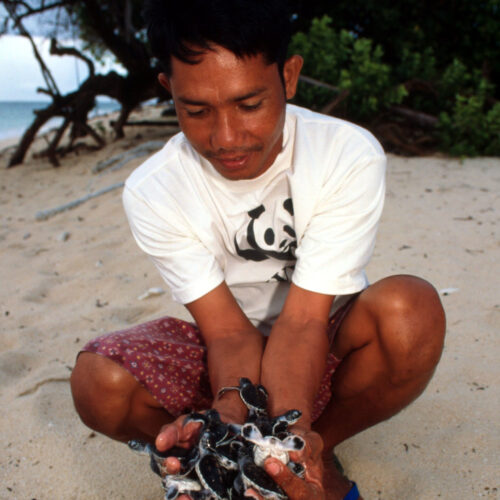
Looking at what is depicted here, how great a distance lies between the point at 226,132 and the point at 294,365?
24.7 inches

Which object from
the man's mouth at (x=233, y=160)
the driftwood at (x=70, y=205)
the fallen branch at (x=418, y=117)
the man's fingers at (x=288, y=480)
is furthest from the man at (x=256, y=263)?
the fallen branch at (x=418, y=117)

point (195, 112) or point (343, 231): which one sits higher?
point (195, 112)

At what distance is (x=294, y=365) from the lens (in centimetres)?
134

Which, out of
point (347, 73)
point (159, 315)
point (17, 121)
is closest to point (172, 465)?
point (159, 315)

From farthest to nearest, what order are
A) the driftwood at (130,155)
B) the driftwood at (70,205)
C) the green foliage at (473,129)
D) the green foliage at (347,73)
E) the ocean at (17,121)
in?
the ocean at (17,121) → the driftwood at (130,155) → the green foliage at (347,73) → the green foliage at (473,129) → the driftwood at (70,205)

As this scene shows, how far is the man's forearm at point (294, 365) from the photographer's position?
1.29 metres

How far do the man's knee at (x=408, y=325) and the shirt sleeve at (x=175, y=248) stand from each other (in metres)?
0.48

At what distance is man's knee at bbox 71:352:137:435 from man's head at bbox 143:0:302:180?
2.07ft

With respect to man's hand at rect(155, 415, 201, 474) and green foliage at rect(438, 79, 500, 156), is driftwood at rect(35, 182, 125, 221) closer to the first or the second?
green foliage at rect(438, 79, 500, 156)

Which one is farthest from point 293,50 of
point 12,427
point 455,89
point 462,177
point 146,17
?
point 12,427

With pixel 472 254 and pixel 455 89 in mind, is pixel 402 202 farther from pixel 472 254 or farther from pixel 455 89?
pixel 455 89

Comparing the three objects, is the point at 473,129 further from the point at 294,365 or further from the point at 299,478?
the point at 299,478

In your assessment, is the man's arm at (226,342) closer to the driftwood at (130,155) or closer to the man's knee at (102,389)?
the man's knee at (102,389)

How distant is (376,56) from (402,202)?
2.30 m
